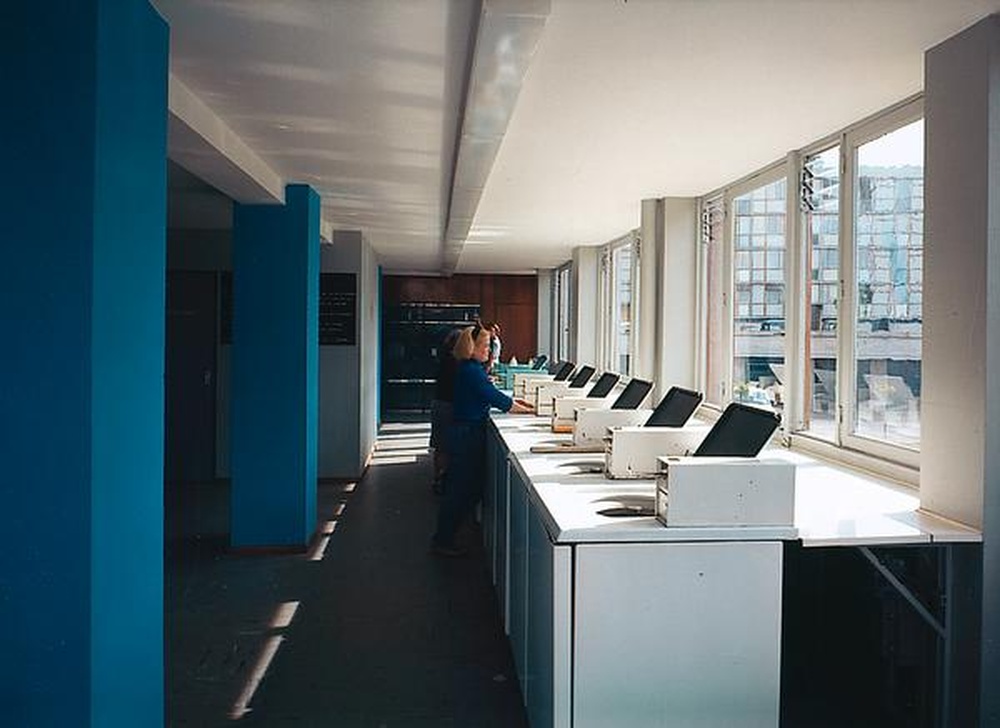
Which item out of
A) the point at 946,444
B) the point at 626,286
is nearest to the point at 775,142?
the point at 946,444

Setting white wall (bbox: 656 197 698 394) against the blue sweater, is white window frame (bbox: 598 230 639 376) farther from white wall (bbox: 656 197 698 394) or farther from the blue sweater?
the blue sweater

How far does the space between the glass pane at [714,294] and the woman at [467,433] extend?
4.57 ft

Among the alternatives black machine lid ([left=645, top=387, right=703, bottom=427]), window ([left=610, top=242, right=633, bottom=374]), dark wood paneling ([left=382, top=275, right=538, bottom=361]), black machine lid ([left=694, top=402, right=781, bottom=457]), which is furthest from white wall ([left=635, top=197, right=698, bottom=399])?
dark wood paneling ([left=382, top=275, right=538, bottom=361])

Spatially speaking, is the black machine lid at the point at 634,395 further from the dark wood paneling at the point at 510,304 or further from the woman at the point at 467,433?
the dark wood paneling at the point at 510,304

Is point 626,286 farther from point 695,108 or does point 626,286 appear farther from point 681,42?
point 681,42

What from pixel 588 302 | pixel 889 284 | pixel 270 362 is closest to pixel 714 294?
pixel 889 284

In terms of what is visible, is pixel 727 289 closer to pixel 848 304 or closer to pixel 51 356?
pixel 848 304

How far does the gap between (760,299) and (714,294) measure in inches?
31.1

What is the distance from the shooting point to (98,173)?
7.64ft

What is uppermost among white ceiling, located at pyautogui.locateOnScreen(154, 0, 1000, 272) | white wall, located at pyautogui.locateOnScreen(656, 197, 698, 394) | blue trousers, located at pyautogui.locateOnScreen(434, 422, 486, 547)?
white ceiling, located at pyautogui.locateOnScreen(154, 0, 1000, 272)

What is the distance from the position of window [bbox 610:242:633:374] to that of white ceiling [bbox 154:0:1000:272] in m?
3.17

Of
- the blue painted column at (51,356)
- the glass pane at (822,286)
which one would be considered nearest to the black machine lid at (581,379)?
the glass pane at (822,286)

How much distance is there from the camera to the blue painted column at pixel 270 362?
5.97 metres

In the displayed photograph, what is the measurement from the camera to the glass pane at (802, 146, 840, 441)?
4.42m
